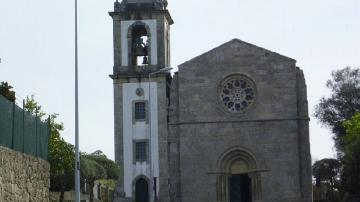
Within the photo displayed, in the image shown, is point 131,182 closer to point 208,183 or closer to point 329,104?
point 208,183

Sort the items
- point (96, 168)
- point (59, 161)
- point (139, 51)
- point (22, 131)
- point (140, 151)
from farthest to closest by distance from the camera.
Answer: point (139, 51) → point (140, 151) → point (96, 168) → point (59, 161) → point (22, 131)

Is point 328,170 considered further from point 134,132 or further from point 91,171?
point 91,171

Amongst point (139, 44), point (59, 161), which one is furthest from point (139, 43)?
point (59, 161)

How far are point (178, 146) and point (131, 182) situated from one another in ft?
16.9

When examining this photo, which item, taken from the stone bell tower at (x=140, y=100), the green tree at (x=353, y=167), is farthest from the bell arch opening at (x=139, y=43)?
the green tree at (x=353, y=167)

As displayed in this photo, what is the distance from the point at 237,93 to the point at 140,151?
8509 mm

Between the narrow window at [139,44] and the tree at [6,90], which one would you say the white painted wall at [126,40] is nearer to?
the narrow window at [139,44]

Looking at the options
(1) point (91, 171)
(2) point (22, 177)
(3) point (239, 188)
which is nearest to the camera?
(2) point (22, 177)

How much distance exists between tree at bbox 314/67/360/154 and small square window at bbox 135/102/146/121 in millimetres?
24120

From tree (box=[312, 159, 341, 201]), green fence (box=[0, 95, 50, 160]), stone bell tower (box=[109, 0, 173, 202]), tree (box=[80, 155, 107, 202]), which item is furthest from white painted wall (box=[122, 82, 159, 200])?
green fence (box=[0, 95, 50, 160])

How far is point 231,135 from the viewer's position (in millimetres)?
56594

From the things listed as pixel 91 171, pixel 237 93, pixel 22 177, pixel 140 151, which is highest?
pixel 237 93

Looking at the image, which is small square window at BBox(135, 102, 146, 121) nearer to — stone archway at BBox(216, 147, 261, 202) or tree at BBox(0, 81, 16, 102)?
stone archway at BBox(216, 147, 261, 202)

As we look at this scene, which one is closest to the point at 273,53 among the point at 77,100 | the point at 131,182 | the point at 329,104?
the point at 131,182
